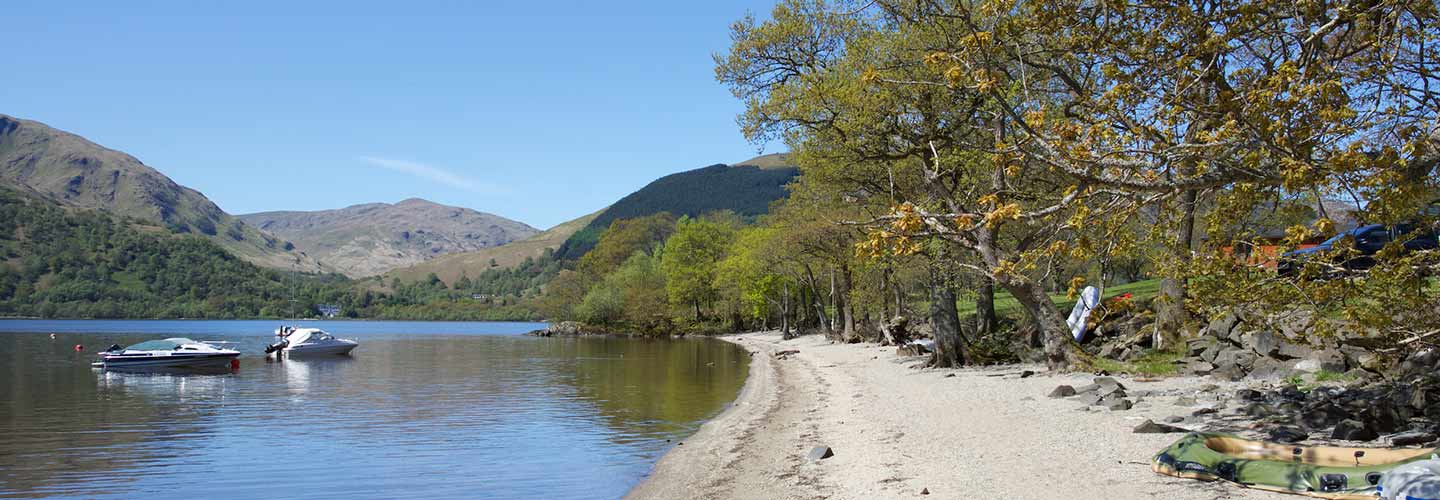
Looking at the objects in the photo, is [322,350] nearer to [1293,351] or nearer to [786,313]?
[786,313]

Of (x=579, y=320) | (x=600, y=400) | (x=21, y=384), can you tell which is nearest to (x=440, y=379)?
(x=600, y=400)

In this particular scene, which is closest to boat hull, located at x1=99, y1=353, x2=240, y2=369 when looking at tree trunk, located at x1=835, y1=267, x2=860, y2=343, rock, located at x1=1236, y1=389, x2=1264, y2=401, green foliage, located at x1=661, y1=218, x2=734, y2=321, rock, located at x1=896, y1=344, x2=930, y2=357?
tree trunk, located at x1=835, y1=267, x2=860, y2=343

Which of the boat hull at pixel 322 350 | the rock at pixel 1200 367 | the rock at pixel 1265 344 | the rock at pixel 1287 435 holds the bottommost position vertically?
the boat hull at pixel 322 350

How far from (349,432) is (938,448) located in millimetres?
14313

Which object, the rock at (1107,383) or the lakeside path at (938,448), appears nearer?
the lakeside path at (938,448)

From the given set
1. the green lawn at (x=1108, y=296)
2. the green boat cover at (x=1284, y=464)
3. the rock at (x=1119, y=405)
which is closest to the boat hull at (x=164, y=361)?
the green lawn at (x=1108, y=296)

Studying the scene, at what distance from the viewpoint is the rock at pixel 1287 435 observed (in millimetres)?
10463

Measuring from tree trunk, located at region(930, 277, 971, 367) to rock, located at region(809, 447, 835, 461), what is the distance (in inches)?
580

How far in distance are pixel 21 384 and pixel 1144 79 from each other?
42.0 m

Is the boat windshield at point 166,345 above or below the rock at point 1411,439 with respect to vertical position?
above

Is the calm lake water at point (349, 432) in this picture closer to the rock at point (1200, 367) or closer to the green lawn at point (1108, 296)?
the rock at point (1200, 367)

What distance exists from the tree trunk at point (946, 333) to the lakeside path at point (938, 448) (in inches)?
146

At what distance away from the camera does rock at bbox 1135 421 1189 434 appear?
1202cm

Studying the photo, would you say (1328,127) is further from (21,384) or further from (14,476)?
(21,384)
